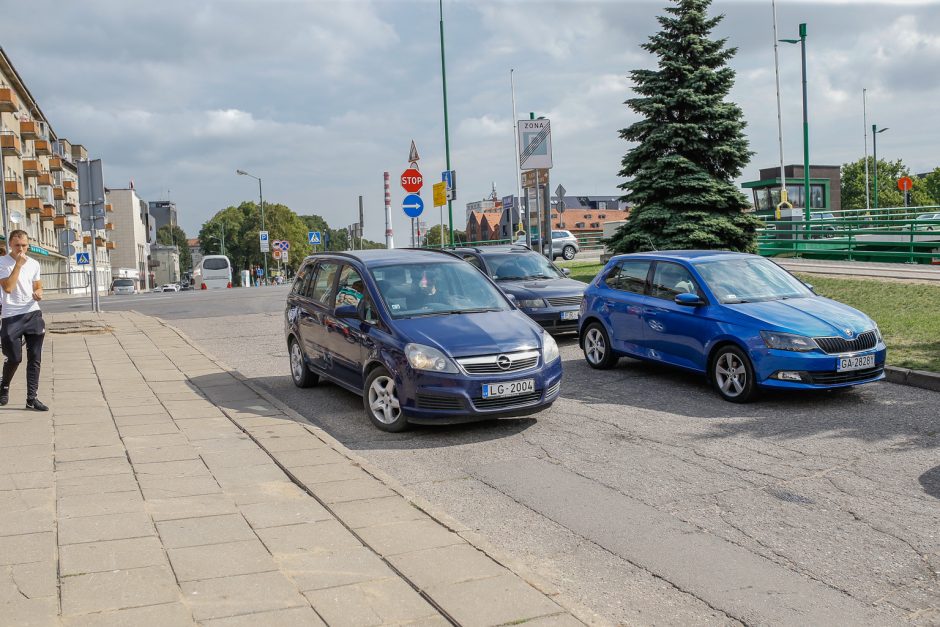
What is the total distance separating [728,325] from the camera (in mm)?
8758

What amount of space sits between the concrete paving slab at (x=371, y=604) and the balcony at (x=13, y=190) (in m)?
64.6

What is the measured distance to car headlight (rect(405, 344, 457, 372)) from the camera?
7355 mm

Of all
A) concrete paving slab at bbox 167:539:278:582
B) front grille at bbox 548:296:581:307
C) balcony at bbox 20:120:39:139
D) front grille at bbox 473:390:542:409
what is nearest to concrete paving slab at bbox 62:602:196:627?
concrete paving slab at bbox 167:539:278:582

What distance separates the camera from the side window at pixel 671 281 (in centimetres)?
965

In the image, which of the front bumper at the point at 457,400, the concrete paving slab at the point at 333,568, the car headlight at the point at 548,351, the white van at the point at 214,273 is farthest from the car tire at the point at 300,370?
→ the white van at the point at 214,273

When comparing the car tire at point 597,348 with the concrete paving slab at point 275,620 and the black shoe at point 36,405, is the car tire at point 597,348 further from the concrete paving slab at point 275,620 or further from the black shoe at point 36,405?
the concrete paving slab at point 275,620

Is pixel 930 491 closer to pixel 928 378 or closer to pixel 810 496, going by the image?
pixel 810 496

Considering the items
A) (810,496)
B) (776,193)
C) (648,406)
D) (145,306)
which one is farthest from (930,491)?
(776,193)

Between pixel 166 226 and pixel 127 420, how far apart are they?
18105 cm

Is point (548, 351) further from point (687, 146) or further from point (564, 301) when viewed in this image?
point (687, 146)

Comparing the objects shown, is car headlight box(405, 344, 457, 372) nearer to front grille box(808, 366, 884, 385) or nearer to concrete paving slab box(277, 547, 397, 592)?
concrete paving slab box(277, 547, 397, 592)

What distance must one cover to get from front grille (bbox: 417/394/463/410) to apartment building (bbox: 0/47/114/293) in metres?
39.5

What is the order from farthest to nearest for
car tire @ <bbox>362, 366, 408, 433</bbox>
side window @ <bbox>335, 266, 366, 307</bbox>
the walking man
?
side window @ <bbox>335, 266, 366, 307</bbox> < the walking man < car tire @ <bbox>362, 366, 408, 433</bbox>

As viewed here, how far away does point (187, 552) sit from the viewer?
4.46 metres
